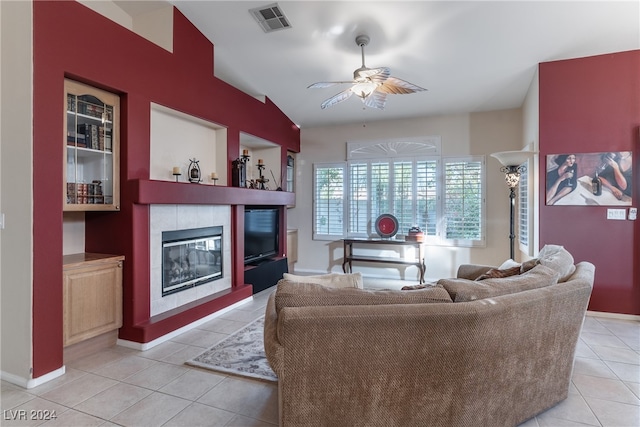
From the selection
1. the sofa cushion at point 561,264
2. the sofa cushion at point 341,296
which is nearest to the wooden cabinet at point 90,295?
the sofa cushion at point 341,296

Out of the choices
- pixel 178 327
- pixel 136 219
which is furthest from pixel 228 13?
pixel 178 327

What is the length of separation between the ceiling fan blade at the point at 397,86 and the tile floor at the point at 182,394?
277cm

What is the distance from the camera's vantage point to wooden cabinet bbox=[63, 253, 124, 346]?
2.64 metres

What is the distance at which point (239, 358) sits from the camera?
9.07 ft

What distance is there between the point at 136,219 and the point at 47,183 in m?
0.74

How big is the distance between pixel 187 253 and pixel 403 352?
279 centimetres

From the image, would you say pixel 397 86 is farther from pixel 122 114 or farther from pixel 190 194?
pixel 122 114

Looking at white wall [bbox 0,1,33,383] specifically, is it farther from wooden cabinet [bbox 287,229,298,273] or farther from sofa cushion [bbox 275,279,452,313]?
wooden cabinet [bbox 287,229,298,273]

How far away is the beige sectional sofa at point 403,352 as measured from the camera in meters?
1.63

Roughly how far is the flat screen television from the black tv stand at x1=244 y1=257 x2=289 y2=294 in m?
0.13

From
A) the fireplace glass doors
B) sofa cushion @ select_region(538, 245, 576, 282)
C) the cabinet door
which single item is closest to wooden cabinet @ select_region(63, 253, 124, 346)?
Answer: the cabinet door

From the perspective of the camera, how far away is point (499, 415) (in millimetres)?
1828

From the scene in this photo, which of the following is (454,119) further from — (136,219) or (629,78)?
(136,219)

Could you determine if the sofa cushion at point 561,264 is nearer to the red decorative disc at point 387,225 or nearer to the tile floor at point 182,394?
the tile floor at point 182,394
